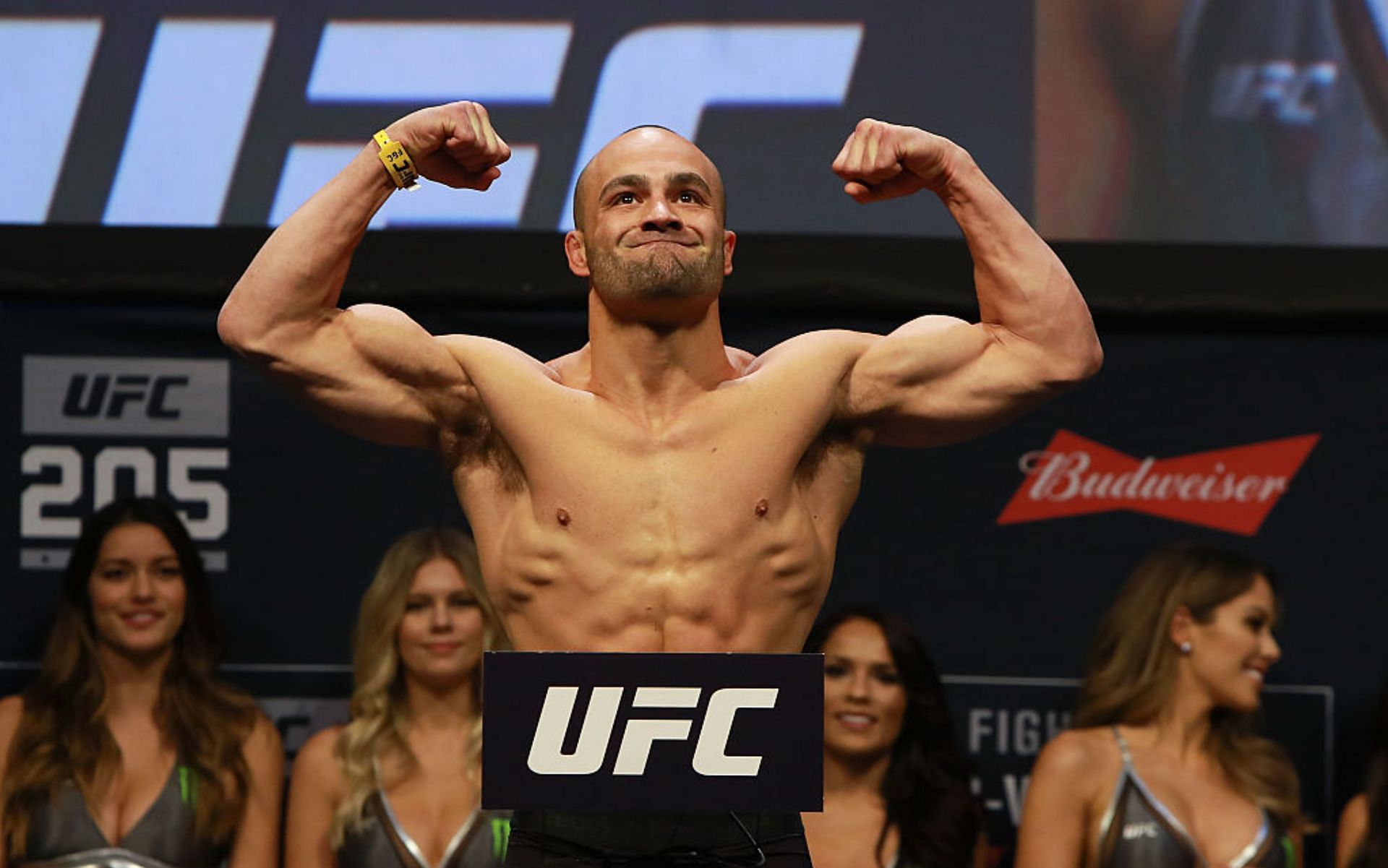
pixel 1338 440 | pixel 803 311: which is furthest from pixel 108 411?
pixel 1338 440

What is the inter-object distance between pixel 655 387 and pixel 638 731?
2.19ft

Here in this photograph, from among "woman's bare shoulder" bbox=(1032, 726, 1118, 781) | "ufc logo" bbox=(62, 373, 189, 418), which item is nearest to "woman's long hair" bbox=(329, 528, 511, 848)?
"ufc logo" bbox=(62, 373, 189, 418)

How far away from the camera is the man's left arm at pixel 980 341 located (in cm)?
354

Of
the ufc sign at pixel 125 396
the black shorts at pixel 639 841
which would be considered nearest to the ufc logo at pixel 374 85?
the ufc sign at pixel 125 396

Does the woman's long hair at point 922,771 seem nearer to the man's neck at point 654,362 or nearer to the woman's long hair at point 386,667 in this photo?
the woman's long hair at point 386,667

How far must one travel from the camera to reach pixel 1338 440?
5.29 meters

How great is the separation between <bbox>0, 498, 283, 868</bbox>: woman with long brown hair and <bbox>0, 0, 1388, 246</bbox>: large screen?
2.99 ft

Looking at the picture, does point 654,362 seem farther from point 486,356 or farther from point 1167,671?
point 1167,671

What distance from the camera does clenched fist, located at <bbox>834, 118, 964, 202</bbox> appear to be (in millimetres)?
3463

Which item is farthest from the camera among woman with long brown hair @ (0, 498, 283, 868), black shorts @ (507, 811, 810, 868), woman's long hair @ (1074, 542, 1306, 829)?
woman's long hair @ (1074, 542, 1306, 829)

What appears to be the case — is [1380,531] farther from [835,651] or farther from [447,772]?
[447,772]

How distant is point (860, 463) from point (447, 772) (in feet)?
5.69

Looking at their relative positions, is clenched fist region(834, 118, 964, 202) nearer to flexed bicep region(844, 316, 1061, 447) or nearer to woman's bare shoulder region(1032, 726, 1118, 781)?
flexed bicep region(844, 316, 1061, 447)

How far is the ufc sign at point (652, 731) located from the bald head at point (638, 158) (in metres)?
0.81
